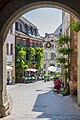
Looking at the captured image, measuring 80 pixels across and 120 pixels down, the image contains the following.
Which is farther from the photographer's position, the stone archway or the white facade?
the white facade

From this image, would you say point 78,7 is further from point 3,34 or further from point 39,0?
point 3,34

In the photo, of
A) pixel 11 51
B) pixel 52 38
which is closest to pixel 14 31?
pixel 11 51

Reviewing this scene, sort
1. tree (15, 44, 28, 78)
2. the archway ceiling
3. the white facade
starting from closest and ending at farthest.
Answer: the archway ceiling
the white facade
tree (15, 44, 28, 78)

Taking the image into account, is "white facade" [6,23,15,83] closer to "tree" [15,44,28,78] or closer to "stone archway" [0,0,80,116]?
"tree" [15,44,28,78]

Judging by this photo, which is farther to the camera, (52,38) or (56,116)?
(52,38)

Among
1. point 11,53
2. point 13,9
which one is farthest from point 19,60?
point 13,9

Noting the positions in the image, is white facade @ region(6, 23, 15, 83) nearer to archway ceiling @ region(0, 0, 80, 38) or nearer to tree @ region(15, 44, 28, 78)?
tree @ region(15, 44, 28, 78)

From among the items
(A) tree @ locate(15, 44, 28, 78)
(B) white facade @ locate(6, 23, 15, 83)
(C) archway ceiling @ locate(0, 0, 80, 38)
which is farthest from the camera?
(A) tree @ locate(15, 44, 28, 78)

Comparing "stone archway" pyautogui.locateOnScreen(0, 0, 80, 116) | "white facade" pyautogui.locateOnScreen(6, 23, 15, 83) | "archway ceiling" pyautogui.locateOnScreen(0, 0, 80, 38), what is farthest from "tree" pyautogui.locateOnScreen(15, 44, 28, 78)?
"archway ceiling" pyautogui.locateOnScreen(0, 0, 80, 38)

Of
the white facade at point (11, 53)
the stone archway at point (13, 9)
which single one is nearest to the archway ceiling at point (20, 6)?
the stone archway at point (13, 9)

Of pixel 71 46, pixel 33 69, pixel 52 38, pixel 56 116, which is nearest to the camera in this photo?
pixel 56 116

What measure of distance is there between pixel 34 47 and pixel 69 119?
3646 centimetres

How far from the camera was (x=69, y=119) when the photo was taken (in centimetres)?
966

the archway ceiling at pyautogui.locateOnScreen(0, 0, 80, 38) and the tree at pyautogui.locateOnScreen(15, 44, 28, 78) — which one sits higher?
the archway ceiling at pyautogui.locateOnScreen(0, 0, 80, 38)
